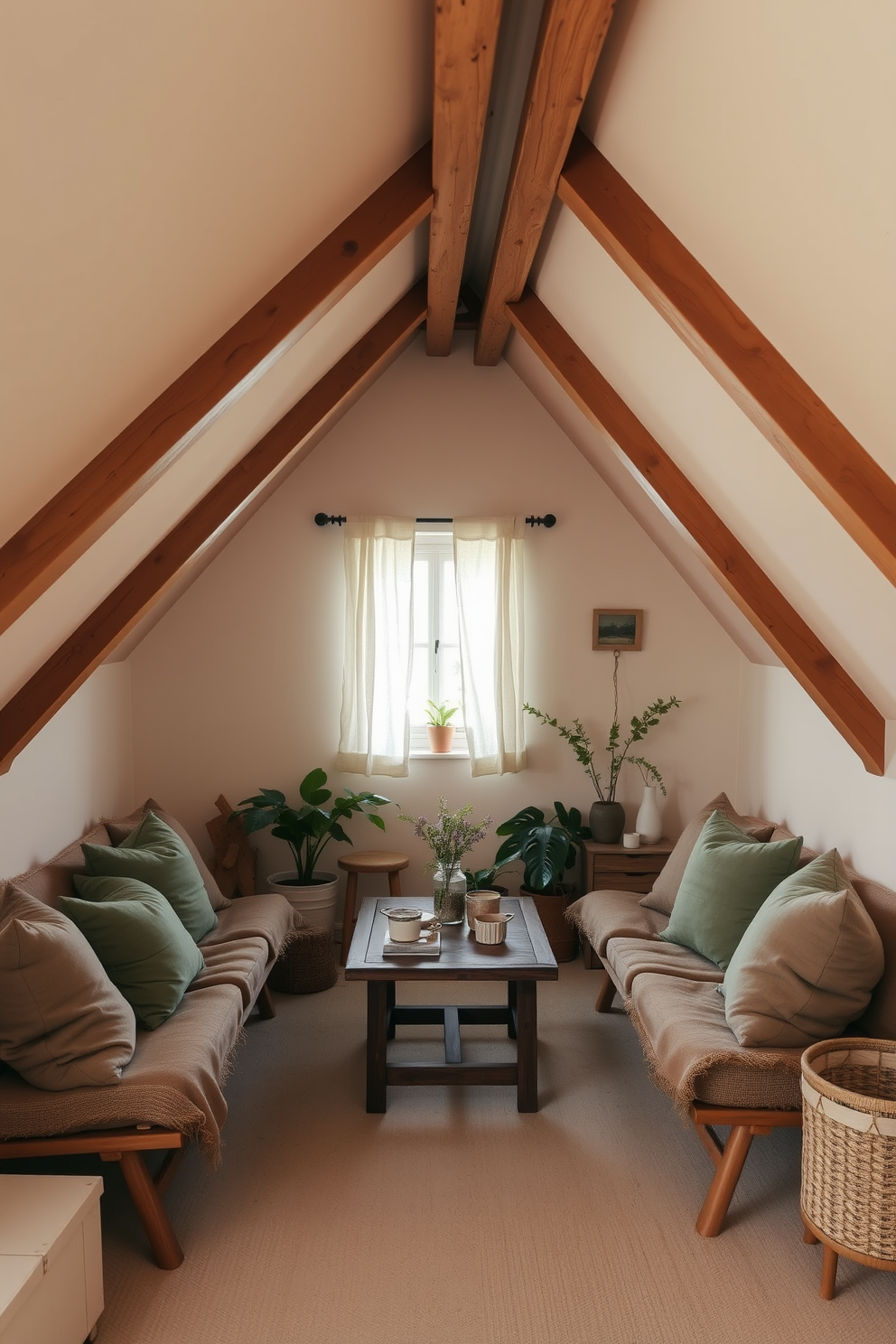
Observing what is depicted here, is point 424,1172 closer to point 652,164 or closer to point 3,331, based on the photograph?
point 3,331

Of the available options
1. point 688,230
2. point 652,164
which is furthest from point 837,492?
point 652,164

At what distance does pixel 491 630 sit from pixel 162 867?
7.13ft

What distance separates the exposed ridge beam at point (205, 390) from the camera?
2324 millimetres

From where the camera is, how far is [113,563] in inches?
131

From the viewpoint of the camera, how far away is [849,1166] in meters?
2.43

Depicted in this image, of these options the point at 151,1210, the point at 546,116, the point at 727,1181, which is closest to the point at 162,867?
the point at 151,1210

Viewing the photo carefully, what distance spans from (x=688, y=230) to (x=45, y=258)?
1.56m

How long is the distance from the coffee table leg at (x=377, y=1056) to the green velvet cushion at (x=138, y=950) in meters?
0.64

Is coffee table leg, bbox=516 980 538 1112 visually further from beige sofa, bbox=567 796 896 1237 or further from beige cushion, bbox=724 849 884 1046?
beige cushion, bbox=724 849 884 1046

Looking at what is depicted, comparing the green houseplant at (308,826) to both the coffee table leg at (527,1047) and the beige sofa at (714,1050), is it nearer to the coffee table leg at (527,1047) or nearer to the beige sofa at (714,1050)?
the coffee table leg at (527,1047)

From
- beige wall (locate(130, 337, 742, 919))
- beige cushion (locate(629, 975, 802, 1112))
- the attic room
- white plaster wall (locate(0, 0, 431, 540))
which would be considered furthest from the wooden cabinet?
white plaster wall (locate(0, 0, 431, 540))

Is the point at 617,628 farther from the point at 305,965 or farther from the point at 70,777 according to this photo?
the point at 70,777

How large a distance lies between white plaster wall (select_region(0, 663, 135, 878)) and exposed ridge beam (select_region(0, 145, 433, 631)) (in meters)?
1.32

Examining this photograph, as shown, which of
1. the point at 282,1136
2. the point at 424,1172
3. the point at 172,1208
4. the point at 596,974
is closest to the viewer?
the point at 172,1208
